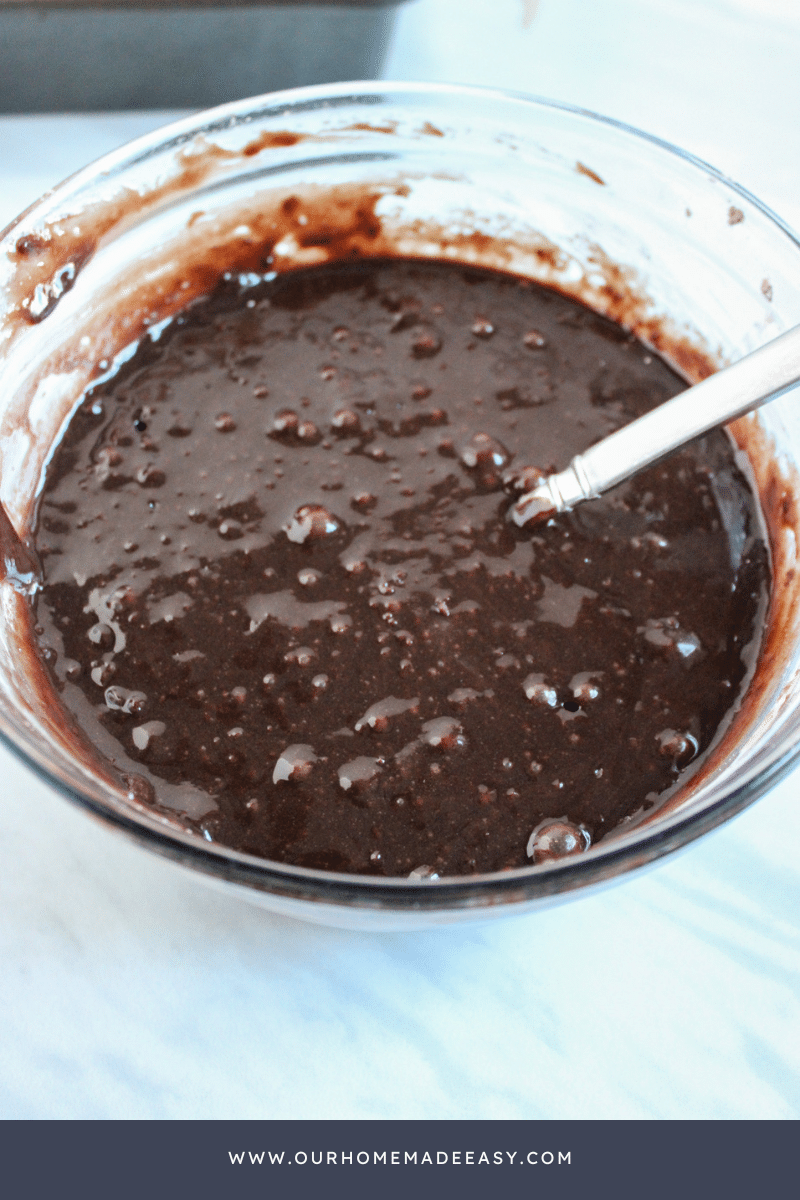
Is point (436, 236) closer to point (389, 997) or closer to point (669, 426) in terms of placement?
point (669, 426)

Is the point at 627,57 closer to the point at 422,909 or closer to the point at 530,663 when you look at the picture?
the point at 530,663

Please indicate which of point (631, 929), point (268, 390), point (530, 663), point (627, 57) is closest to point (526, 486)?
point (530, 663)

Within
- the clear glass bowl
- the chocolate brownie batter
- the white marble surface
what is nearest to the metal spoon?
the chocolate brownie batter

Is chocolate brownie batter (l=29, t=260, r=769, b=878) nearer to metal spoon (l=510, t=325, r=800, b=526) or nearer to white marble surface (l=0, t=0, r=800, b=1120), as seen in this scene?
metal spoon (l=510, t=325, r=800, b=526)

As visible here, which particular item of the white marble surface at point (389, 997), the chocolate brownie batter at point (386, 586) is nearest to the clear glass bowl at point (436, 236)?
the chocolate brownie batter at point (386, 586)

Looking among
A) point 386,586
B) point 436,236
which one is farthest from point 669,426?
point 436,236

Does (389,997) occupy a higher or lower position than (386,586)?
lower
